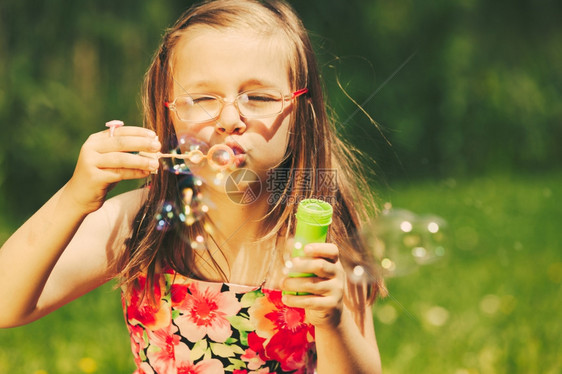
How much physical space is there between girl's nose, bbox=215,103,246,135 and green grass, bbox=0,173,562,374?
1095 millimetres

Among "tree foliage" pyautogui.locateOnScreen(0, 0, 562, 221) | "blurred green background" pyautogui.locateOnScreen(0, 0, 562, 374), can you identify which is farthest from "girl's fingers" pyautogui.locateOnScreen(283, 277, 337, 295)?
"tree foliage" pyautogui.locateOnScreen(0, 0, 562, 221)

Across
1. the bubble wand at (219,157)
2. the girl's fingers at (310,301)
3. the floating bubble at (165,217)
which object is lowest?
the floating bubble at (165,217)

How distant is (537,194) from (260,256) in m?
2.82

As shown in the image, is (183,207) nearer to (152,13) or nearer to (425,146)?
(152,13)

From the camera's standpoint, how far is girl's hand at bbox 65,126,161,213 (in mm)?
991

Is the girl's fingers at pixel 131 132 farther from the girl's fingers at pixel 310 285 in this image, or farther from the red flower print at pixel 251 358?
the red flower print at pixel 251 358

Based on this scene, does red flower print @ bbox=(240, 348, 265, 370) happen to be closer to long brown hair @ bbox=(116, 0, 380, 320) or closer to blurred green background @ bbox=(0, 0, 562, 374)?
long brown hair @ bbox=(116, 0, 380, 320)

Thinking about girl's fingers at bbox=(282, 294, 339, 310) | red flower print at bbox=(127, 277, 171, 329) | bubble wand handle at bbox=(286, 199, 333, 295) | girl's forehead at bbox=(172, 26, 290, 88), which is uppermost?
girl's forehead at bbox=(172, 26, 290, 88)

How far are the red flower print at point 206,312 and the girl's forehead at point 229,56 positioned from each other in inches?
17.5

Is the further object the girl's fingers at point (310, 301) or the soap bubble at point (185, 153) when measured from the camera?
the soap bubble at point (185, 153)

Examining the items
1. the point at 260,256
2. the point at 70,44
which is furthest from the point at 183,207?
the point at 70,44

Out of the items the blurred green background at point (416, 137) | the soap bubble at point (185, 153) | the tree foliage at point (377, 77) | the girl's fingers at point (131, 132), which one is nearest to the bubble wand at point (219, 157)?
the soap bubble at point (185, 153)

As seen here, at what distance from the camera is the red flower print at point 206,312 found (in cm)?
128

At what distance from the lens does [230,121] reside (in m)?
1.11
